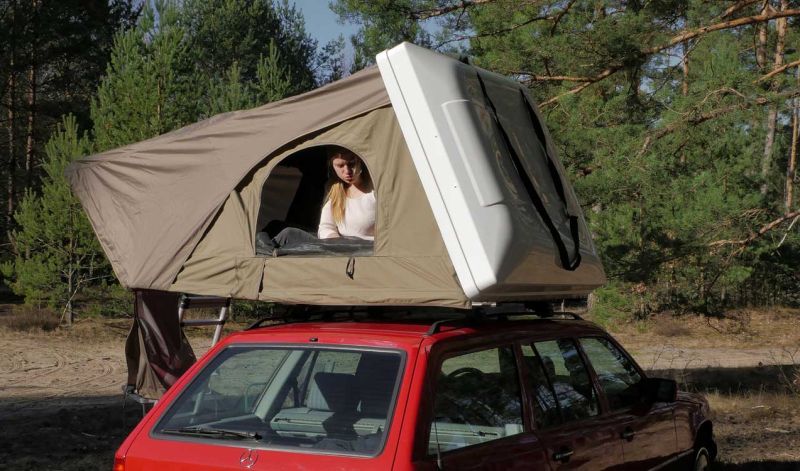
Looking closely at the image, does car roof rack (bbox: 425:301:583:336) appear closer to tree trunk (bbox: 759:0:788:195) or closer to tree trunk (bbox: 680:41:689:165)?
tree trunk (bbox: 680:41:689:165)

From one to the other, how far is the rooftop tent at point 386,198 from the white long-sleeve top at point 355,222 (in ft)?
1.47

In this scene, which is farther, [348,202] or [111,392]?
[111,392]

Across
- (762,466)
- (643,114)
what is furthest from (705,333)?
(762,466)

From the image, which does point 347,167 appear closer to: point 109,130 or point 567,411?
point 567,411

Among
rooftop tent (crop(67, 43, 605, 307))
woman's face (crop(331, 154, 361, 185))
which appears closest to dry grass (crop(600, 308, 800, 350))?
woman's face (crop(331, 154, 361, 185))

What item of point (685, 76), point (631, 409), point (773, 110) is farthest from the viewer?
point (685, 76)

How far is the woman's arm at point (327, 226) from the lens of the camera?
538 centimetres

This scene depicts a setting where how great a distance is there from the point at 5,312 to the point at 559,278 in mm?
22843

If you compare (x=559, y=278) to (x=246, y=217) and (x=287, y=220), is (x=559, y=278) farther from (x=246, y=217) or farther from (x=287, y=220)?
(x=287, y=220)

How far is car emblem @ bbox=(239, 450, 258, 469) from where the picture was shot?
11.8 feet

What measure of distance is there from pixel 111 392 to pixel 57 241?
800 cm

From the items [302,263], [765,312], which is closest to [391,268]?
[302,263]

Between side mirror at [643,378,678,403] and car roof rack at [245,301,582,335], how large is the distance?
0.84 meters

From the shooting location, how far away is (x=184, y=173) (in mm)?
5543
